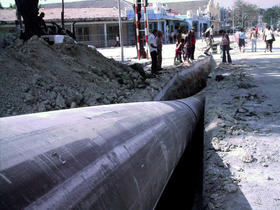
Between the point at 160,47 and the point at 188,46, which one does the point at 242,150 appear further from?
the point at 188,46

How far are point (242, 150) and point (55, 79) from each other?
14.0 feet

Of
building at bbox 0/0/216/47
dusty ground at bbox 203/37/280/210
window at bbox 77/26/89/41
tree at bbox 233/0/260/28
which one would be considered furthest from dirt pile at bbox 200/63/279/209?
tree at bbox 233/0/260/28

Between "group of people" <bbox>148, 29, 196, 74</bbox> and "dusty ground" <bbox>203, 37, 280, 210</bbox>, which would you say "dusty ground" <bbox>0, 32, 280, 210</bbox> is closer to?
"dusty ground" <bbox>203, 37, 280, 210</bbox>

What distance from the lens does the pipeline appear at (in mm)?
1528

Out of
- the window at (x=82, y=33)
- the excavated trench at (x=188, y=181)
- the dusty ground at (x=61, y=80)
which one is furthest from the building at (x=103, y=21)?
the excavated trench at (x=188, y=181)

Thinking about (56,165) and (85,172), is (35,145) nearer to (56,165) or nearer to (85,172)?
(56,165)

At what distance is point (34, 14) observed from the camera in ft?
29.3

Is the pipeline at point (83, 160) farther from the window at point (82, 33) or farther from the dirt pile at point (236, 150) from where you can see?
the window at point (82, 33)

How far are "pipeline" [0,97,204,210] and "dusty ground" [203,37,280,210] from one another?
2.29ft

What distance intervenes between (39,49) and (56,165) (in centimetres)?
658

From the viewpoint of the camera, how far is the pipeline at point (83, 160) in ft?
5.01

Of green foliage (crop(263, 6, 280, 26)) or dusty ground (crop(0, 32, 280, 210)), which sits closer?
dusty ground (crop(0, 32, 280, 210))

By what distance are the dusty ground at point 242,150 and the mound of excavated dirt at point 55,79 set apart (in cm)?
238

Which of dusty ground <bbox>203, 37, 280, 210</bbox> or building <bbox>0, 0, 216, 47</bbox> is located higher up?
building <bbox>0, 0, 216, 47</bbox>
